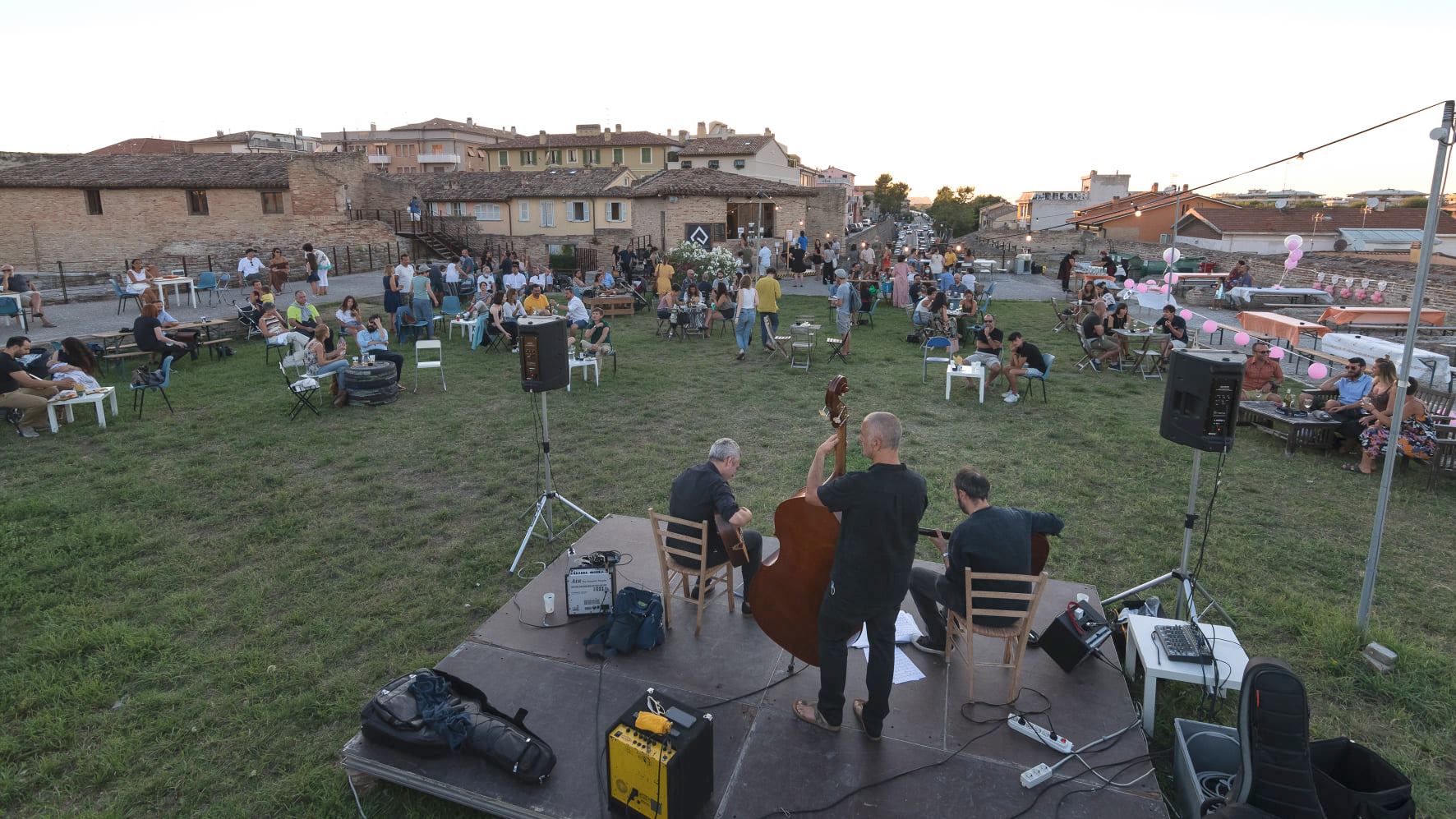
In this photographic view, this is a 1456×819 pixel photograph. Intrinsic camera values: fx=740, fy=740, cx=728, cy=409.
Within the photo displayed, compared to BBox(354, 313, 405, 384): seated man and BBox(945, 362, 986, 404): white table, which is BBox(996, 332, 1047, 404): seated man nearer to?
BBox(945, 362, 986, 404): white table

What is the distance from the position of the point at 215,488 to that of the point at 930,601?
23.4 feet

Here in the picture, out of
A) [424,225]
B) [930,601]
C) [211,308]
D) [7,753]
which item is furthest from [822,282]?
[7,753]

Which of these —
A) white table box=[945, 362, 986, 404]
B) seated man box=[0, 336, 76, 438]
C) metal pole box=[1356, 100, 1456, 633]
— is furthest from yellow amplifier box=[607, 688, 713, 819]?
seated man box=[0, 336, 76, 438]

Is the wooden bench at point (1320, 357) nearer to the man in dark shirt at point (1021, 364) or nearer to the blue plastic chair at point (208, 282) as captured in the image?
the man in dark shirt at point (1021, 364)

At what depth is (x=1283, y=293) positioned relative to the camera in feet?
69.5

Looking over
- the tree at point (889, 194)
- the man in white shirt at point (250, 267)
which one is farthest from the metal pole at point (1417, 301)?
the tree at point (889, 194)

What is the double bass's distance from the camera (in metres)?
3.71

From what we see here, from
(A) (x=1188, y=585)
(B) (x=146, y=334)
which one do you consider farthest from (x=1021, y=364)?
(B) (x=146, y=334)

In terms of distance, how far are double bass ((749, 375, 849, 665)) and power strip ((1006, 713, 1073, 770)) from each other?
1.11m

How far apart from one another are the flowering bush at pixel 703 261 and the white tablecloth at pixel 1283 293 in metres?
14.7

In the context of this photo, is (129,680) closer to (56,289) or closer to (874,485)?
(874,485)

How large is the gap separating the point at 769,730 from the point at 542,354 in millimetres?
3226

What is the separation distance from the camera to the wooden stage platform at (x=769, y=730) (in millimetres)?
3453

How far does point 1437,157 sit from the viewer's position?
13.8 ft
